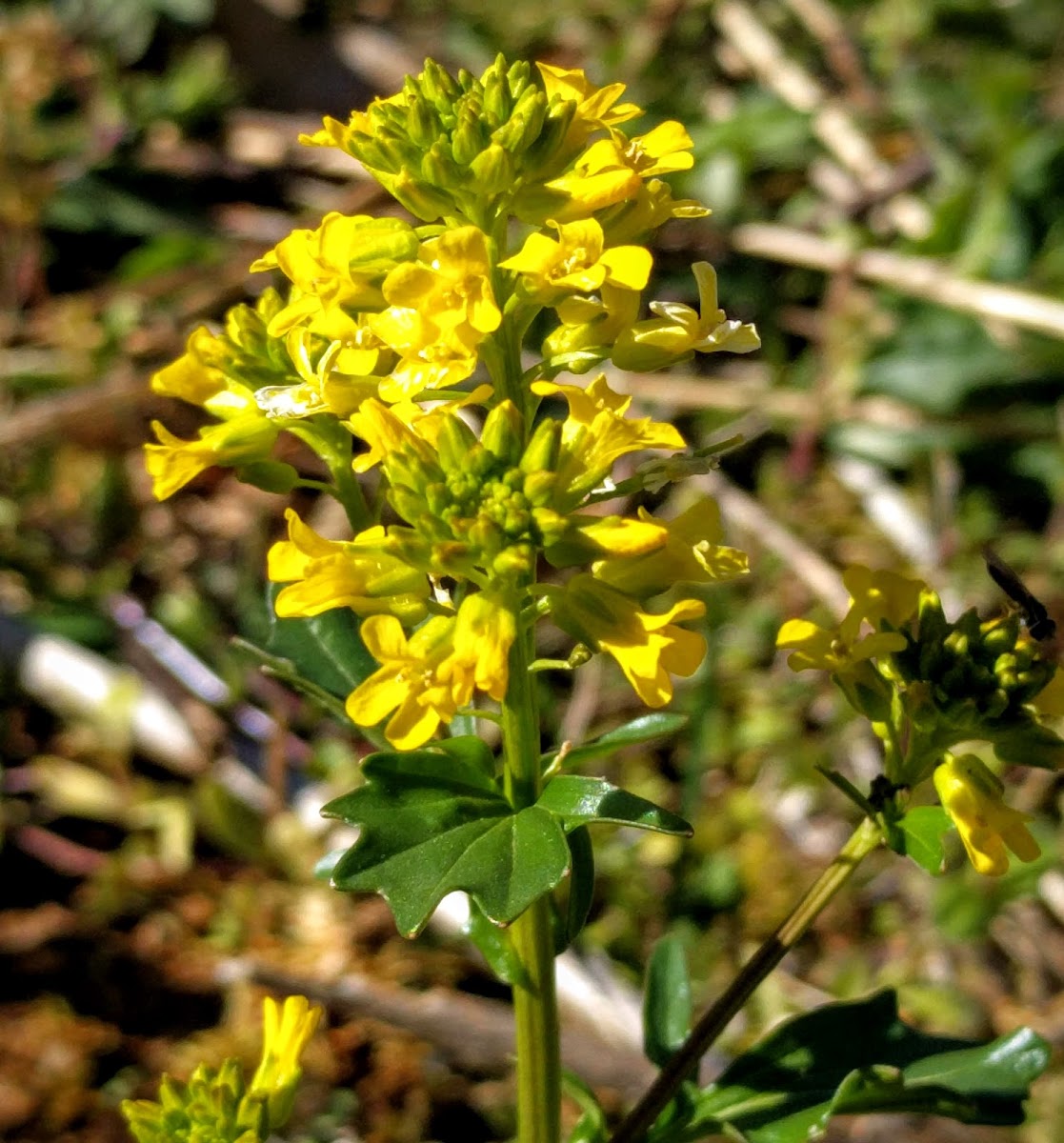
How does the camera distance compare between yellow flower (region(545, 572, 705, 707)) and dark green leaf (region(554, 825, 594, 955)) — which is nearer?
yellow flower (region(545, 572, 705, 707))

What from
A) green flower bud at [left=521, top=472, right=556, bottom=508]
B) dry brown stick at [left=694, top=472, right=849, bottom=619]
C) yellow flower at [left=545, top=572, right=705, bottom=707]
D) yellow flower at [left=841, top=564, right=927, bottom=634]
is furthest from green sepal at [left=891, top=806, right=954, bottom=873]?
dry brown stick at [left=694, top=472, right=849, bottom=619]

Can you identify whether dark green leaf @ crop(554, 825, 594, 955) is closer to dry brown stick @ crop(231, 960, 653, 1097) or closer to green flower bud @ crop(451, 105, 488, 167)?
green flower bud @ crop(451, 105, 488, 167)

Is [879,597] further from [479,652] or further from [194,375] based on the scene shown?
[194,375]

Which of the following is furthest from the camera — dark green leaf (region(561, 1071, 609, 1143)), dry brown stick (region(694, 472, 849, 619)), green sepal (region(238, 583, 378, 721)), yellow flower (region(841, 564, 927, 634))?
dry brown stick (region(694, 472, 849, 619))

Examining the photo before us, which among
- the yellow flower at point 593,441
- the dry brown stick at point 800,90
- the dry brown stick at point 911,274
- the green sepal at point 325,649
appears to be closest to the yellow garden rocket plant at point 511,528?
the yellow flower at point 593,441

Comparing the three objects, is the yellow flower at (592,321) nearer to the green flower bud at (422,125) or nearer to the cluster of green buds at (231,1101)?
the green flower bud at (422,125)

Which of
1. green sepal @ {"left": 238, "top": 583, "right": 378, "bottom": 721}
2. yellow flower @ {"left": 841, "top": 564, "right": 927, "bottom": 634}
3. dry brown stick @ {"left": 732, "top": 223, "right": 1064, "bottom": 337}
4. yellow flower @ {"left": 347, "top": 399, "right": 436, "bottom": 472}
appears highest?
yellow flower @ {"left": 347, "top": 399, "right": 436, "bottom": 472}

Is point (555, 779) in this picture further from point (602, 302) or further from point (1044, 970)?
point (1044, 970)

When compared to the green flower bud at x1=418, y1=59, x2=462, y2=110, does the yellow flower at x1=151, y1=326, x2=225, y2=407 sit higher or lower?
lower
